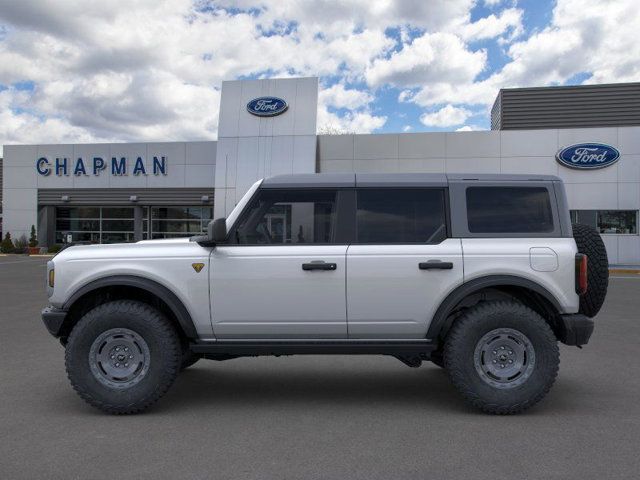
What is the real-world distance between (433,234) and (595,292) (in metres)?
1.51

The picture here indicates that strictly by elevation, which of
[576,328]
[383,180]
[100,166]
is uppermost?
[100,166]

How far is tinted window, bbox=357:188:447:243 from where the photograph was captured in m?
4.85

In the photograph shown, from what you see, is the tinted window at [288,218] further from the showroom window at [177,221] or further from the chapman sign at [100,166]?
the showroom window at [177,221]

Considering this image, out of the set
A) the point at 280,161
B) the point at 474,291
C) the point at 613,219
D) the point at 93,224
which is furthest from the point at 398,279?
the point at 93,224

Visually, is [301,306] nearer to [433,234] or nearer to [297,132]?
[433,234]

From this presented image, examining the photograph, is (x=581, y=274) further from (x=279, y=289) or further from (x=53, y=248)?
(x=53, y=248)

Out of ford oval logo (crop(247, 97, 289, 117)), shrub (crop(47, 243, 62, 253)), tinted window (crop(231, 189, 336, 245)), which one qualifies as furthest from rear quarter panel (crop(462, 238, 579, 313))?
shrub (crop(47, 243, 62, 253))

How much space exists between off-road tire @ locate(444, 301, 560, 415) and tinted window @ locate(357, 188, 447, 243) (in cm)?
81

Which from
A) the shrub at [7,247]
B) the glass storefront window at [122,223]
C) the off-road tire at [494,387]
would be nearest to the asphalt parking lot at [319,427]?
the off-road tire at [494,387]

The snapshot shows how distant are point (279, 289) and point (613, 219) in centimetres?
2465

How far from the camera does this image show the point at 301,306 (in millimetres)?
4730

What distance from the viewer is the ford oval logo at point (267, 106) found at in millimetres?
26500

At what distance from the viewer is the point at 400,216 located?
16.0 feet

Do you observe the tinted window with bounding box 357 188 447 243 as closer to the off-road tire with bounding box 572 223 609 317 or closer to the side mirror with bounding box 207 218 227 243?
the side mirror with bounding box 207 218 227 243
